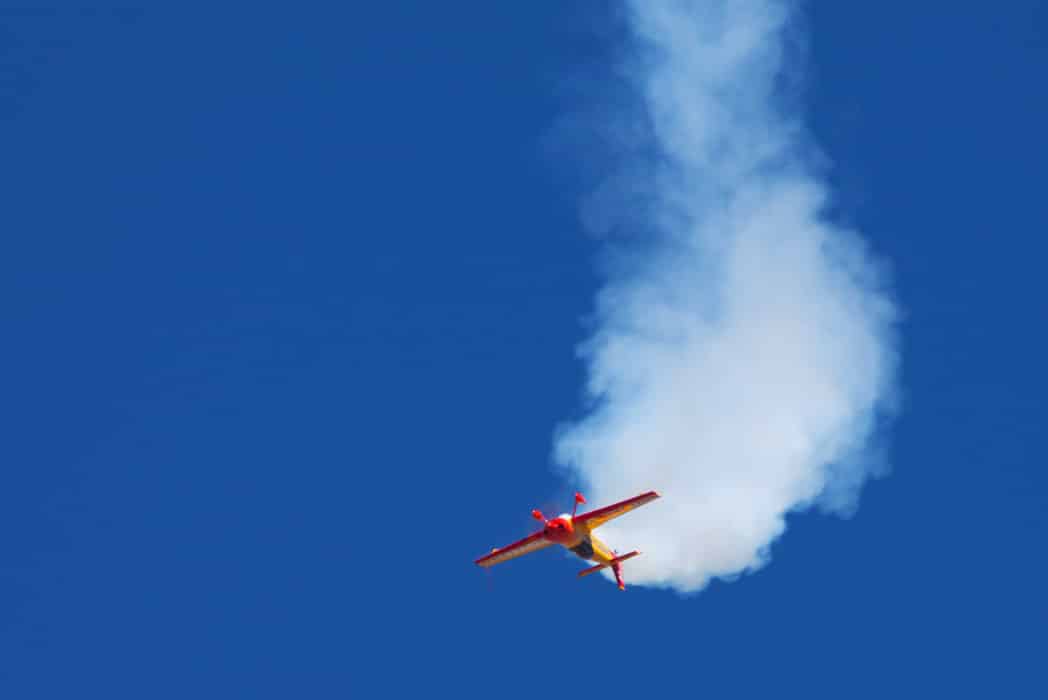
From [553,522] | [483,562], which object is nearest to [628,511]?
[553,522]

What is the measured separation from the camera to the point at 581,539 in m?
88.7

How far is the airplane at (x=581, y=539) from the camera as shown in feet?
282

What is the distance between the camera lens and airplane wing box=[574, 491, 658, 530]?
83.9 m

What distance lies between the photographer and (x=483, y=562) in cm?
9306

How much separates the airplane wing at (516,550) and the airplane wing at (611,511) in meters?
3.19

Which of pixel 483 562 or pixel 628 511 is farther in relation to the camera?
pixel 483 562

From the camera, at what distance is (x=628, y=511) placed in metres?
85.9

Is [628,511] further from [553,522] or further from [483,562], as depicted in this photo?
[483,562]

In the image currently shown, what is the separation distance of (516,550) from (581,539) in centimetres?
504

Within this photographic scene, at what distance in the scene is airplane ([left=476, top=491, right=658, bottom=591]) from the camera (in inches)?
→ 3381

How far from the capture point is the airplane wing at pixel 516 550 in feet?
294

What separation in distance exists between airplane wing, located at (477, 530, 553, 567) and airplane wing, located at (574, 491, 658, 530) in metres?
3.19

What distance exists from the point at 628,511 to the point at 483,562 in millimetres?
12532

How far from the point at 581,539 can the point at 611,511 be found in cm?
382
